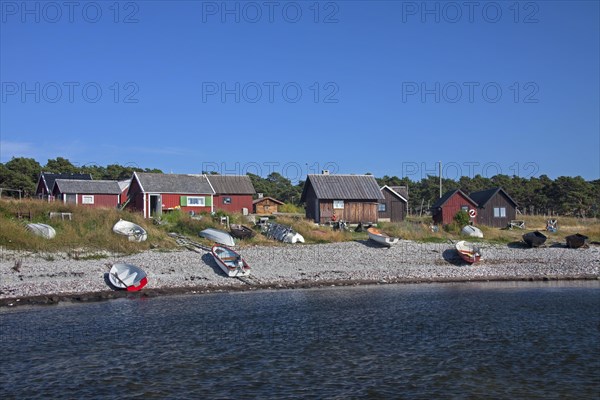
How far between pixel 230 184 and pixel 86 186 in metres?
13.3

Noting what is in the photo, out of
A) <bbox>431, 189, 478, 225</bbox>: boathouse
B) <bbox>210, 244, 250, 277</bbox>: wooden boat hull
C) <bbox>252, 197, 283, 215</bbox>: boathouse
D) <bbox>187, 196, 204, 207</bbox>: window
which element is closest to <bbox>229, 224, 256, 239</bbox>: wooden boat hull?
<bbox>210, 244, 250, 277</bbox>: wooden boat hull

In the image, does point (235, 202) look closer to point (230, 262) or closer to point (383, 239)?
point (383, 239)

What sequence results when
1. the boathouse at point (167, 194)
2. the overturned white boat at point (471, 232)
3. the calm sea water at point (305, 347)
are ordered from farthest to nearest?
the boathouse at point (167, 194)
the overturned white boat at point (471, 232)
the calm sea water at point (305, 347)

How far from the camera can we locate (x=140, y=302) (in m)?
24.1

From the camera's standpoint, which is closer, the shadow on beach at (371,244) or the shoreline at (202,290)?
the shoreline at (202,290)

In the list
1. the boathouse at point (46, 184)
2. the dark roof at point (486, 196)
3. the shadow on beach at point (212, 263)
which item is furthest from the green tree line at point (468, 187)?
the shadow on beach at point (212, 263)

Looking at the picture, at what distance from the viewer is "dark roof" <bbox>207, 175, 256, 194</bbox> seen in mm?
55594

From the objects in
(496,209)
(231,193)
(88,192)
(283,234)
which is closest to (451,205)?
(496,209)

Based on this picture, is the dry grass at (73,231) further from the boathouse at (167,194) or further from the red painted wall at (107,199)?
the red painted wall at (107,199)

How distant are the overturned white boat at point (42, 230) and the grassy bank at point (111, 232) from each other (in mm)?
325

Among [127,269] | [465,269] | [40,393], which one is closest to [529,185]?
[465,269]

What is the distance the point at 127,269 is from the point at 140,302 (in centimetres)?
359

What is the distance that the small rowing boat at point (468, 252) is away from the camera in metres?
34.3

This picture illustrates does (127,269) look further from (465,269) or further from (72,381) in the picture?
(465,269)
